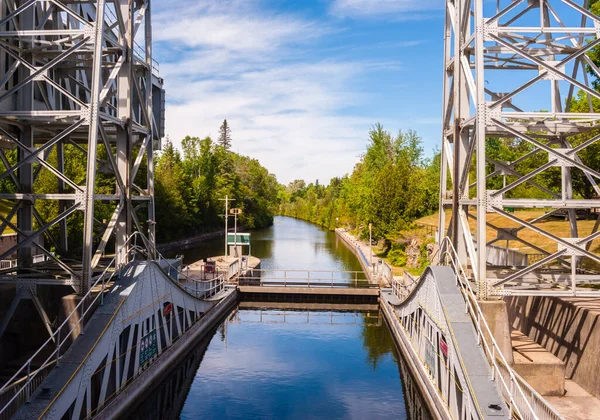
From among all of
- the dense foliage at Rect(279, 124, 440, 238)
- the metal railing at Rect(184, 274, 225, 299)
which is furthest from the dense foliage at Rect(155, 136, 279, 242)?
the metal railing at Rect(184, 274, 225, 299)

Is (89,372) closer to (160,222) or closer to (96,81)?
(96,81)

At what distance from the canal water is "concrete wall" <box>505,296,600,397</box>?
4.53 meters

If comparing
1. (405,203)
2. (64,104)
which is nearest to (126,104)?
(64,104)

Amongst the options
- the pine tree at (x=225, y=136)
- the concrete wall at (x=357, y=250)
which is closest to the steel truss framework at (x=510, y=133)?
the concrete wall at (x=357, y=250)

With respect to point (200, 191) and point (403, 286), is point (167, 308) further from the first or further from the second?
point (200, 191)

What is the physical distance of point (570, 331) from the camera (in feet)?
48.9

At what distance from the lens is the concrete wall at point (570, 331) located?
1373cm

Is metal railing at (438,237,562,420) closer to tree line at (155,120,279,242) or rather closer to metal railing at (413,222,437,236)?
metal railing at (413,222,437,236)

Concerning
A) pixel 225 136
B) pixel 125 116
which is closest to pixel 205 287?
pixel 125 116

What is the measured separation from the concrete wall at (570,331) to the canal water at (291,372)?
14.9 feet

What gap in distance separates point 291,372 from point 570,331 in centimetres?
1097

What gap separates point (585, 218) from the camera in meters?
36.3

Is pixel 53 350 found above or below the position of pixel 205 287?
above

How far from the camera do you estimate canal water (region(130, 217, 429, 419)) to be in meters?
17.6
